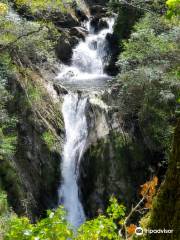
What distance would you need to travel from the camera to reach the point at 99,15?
2852 centimetres

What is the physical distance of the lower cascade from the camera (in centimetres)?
1430

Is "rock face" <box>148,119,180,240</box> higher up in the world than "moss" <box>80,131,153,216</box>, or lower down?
higher up

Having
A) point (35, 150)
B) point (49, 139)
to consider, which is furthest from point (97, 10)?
point (35, 150)

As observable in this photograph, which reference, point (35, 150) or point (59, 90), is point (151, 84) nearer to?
point (35, 150)

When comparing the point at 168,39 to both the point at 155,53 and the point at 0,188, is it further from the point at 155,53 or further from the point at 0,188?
the point at 0,188

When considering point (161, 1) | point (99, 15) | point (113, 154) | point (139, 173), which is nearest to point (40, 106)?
point (113, 154)

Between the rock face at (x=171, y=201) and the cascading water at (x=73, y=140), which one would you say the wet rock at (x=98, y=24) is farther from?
the rock face at (x=171, y=201)

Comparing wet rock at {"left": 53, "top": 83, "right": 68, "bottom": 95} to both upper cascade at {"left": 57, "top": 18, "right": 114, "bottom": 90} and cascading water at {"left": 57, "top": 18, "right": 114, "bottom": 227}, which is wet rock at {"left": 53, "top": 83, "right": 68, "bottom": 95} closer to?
cascading water at {"left": 57, "top": 18, "right": 114, "bottom": 227}

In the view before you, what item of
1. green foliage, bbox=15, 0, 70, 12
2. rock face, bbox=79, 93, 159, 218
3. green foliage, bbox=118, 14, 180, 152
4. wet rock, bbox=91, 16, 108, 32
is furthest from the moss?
wet rock, bbox=91, 16, 108, 32

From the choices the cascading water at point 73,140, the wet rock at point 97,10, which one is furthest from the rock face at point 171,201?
the wet rock at point 97,10

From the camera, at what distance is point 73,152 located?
15.0 m

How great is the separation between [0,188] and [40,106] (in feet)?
15.1

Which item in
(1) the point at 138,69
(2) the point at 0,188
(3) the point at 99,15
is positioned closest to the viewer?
(2) the point at 0,188

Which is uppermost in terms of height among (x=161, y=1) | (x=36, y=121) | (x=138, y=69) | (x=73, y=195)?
(x=161, y=1)
